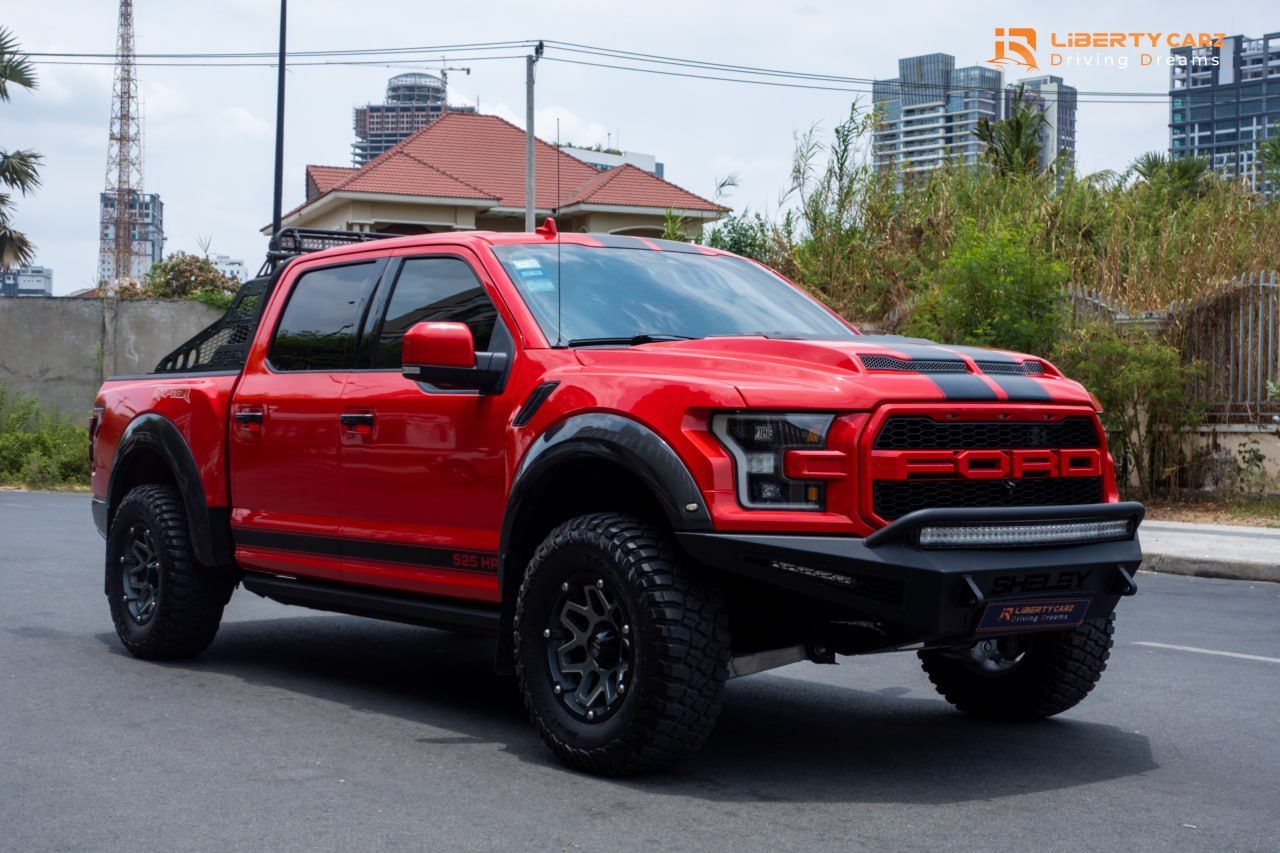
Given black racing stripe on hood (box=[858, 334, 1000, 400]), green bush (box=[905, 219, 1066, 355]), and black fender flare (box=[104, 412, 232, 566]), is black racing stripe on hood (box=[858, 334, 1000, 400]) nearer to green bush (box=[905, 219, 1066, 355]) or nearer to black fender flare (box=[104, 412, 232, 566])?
black fender flare (box=[104, 412, 232, 566])

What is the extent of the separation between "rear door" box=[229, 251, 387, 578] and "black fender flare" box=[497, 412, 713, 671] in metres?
1.23

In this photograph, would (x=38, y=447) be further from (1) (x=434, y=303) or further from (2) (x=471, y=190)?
(1) (x=434, y=303)

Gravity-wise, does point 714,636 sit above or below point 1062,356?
below

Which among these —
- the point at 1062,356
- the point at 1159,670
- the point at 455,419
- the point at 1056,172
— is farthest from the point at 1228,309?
the point at 455,419

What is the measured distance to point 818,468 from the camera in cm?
507

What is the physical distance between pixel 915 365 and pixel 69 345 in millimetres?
25515

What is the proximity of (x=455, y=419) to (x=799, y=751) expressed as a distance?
182 centimetres

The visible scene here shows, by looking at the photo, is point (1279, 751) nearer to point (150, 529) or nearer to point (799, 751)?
point (799, 751)

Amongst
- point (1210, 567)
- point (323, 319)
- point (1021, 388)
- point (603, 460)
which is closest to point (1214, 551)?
point (1210, 567)

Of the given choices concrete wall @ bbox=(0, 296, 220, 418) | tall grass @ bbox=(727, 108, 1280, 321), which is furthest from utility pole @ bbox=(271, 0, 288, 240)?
tall grass @ bbox=(727, 108, 1280, 321)

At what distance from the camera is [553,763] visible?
5.67 meters

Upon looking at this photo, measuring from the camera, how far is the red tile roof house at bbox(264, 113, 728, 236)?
41438mm

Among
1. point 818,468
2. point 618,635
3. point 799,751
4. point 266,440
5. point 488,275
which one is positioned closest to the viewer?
point 818,468

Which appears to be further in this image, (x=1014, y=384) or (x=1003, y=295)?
(x=1003, y=295)
